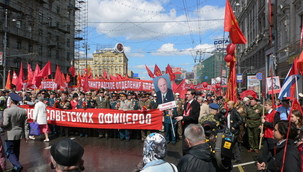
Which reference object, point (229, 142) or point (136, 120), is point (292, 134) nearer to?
point (229, 142)

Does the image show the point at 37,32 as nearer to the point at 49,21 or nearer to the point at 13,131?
the point at 49,21

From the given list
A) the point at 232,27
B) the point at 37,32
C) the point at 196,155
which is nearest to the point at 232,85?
the point at 232,27

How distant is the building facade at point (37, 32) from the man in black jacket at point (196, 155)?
3064 cm

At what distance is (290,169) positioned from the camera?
3.05 m

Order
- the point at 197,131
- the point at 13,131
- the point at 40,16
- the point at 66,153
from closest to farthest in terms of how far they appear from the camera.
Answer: the point at 66,153
the point at 197,131
the point at 13,131
the point at 40,16

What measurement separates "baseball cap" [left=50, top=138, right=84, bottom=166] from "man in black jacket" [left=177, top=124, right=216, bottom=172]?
1232 mm

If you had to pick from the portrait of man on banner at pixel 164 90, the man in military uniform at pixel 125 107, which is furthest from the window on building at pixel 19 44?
the portrait of man on banner at pixel 164 90

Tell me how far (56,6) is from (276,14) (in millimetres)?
40143

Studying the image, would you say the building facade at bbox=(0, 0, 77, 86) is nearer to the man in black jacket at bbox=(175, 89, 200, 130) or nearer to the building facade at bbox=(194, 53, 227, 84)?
the man in black jacket at bbox=(175, 89, 200, 130)

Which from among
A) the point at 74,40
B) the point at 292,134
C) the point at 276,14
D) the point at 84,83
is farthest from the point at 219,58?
the point at 292,134

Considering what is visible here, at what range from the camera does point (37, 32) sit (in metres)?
42.6

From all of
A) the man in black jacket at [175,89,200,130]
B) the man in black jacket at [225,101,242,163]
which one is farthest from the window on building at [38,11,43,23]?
the man in black jacket at [175,89,200,130]

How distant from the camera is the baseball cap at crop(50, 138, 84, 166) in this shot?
7.21 ft

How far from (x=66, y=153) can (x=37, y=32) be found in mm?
45246
